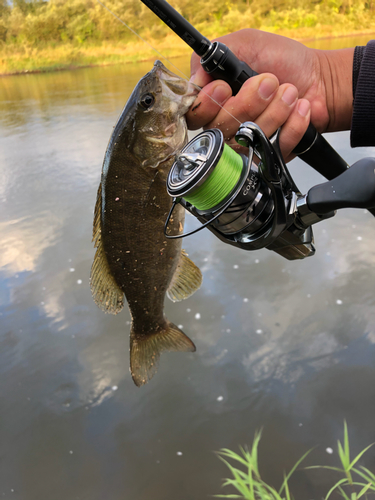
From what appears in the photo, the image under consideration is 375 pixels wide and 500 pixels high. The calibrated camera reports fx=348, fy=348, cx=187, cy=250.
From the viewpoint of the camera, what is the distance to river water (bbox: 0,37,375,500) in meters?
2.39

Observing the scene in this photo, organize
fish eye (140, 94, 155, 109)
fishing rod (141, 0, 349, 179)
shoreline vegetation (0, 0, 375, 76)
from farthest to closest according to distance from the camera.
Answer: shoreline vegetation (0, 0, 375, 76), fish eye (140, 94, 155, 109), fishing rod (141, 0, 349, 179)

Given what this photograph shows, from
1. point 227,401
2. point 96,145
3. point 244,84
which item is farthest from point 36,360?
point 96,145

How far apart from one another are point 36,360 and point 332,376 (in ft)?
8.25

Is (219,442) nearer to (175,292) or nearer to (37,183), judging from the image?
(175,292)

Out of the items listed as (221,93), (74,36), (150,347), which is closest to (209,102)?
(221,93)

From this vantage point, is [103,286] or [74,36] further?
[74,36]

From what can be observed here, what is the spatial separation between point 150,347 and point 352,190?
121cm

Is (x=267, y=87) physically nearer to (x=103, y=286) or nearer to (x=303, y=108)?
(x=303, y=108)

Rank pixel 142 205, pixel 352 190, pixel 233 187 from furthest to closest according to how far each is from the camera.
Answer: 1. pixel 142 205
2. pixel 233 187
3. pixel 352 190

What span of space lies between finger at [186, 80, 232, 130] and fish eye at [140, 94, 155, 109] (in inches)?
5.8

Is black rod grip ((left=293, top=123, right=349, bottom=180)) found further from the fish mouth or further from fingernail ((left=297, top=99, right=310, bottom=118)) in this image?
the fish mouth

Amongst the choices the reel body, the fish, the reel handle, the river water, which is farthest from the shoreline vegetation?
the reel handle

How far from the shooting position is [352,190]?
0.76 metres

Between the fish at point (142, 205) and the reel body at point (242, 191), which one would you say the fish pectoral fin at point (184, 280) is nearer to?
the fish at point (142, 205)
